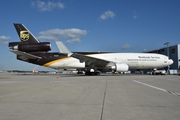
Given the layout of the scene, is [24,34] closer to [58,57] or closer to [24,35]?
[24,35]

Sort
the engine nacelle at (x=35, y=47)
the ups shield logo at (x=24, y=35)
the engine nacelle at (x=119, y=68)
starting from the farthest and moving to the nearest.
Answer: the ups shield logo at (x=24, y=35)
the engine nacelle at (x=35, y=47)
the engine nacelle at (x=119, y=68)

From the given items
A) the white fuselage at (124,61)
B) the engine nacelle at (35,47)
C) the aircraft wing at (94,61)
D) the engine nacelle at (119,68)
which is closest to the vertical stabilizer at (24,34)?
the engine nacelle at (35,47)

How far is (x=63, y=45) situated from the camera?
80.2 feet

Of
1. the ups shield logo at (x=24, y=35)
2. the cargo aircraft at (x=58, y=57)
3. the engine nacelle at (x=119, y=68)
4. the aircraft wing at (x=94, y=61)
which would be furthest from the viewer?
the ups shield logo at (x=24, y=35)

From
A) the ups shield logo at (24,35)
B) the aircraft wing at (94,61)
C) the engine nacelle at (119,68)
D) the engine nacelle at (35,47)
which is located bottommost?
the engine nacelle at (119,68)

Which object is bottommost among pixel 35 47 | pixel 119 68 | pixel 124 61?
pixel 119 68

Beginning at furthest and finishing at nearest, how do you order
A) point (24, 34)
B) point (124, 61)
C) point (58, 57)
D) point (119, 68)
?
point (124, 61)
point (24, 34)
point (58, 57)
point (119, 68)

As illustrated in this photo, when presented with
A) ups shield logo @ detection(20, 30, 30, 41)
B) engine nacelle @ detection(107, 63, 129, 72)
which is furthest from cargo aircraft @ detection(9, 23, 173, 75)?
engine nacelle @ detection(107, 63, 129, 72)

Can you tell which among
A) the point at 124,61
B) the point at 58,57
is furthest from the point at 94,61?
the point at 58,57

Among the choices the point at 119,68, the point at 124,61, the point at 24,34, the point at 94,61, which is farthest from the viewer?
the point at 124,61

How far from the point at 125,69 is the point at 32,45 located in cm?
1530

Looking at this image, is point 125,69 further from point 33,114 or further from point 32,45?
point 33,114

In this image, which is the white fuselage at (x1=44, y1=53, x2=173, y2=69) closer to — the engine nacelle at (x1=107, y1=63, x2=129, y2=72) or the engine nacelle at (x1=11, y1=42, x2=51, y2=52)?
the engine nacelle at (x1=11, y1=42, x2=51, y2=52)

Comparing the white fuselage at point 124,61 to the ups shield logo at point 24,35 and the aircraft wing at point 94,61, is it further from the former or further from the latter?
the ups shield logo at point 24,35
